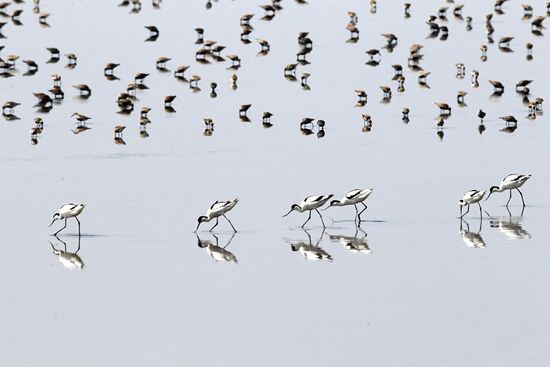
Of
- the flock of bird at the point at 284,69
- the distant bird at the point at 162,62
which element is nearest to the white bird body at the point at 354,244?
the flock of bird at the point at 284,69

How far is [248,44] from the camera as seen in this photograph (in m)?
60.1

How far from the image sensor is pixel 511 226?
2705cm

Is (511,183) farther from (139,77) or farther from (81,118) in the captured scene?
(139,77)

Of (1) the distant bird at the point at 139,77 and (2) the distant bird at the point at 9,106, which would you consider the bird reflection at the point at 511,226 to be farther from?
(1) the distant bird at the point at 139,77

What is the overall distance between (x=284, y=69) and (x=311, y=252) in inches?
1077

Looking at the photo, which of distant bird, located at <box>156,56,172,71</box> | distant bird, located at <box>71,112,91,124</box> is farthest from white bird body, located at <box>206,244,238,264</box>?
distant bird, located at <box>156,56,172,71</box>

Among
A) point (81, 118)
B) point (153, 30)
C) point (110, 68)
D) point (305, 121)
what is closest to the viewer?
point (305, 121)

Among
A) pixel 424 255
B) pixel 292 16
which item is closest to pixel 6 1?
pixel 292 16

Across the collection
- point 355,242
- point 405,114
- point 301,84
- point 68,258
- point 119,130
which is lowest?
point 301,84

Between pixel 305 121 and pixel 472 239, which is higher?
pixel 472 239

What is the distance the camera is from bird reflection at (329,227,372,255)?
2498 centimetres

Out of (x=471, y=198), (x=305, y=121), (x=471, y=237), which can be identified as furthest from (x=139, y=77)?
(x=471, y=237)

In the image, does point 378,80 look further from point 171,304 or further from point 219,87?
Result: point 171,304

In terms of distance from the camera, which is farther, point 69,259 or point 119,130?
point 119,130
